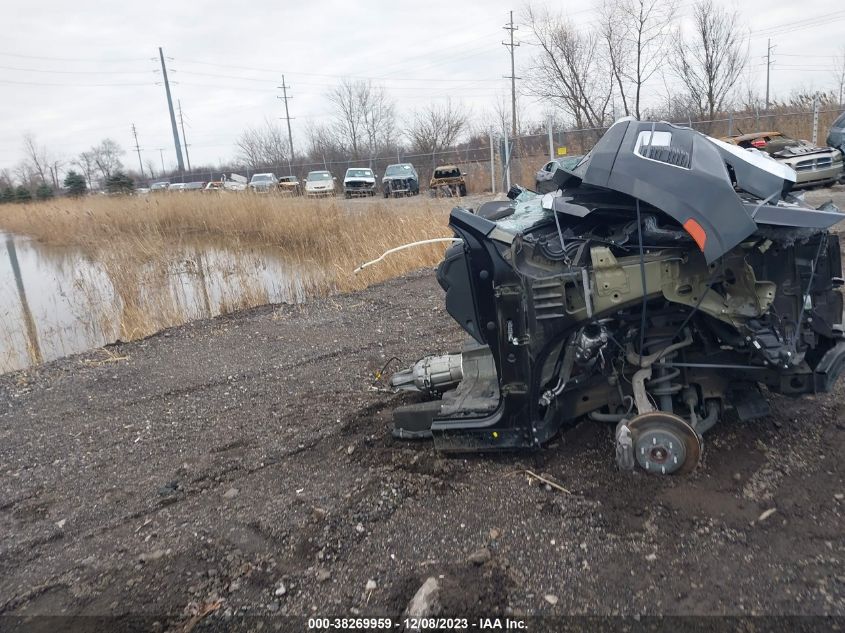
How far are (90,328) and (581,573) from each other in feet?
25.9

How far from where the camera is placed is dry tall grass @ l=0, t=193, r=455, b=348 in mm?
8766

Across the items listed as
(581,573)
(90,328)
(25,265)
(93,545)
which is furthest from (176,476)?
(25,265)

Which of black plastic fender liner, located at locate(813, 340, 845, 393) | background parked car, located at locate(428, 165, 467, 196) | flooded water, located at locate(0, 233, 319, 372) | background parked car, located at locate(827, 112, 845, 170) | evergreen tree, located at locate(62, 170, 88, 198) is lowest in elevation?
flooded water, located at locate(0, 233, 319, 372)

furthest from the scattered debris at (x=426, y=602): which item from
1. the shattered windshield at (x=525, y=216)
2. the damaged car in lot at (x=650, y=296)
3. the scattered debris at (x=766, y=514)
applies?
the shattered windshield at (x=525, y=216)

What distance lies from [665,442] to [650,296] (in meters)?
0.65

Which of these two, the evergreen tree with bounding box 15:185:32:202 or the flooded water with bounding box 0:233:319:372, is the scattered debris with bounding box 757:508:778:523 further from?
the evergreen tree with bounding box 15:185:32:202

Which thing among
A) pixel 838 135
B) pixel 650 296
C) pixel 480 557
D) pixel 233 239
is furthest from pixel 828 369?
pixel 233 239

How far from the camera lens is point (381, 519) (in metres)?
3.01

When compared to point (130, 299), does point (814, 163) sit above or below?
above

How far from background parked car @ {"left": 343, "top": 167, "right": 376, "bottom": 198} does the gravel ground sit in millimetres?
23032

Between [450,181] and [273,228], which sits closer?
[273,228]

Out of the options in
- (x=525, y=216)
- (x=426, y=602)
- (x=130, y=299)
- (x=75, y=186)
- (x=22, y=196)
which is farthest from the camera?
(x=22, y=196)

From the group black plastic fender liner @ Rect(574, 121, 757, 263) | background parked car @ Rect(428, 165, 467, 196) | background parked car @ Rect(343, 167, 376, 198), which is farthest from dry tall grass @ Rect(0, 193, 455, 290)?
background parked car @ Rect(343, 167, 376, 198)

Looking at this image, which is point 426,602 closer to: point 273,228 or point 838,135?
point 273,228
